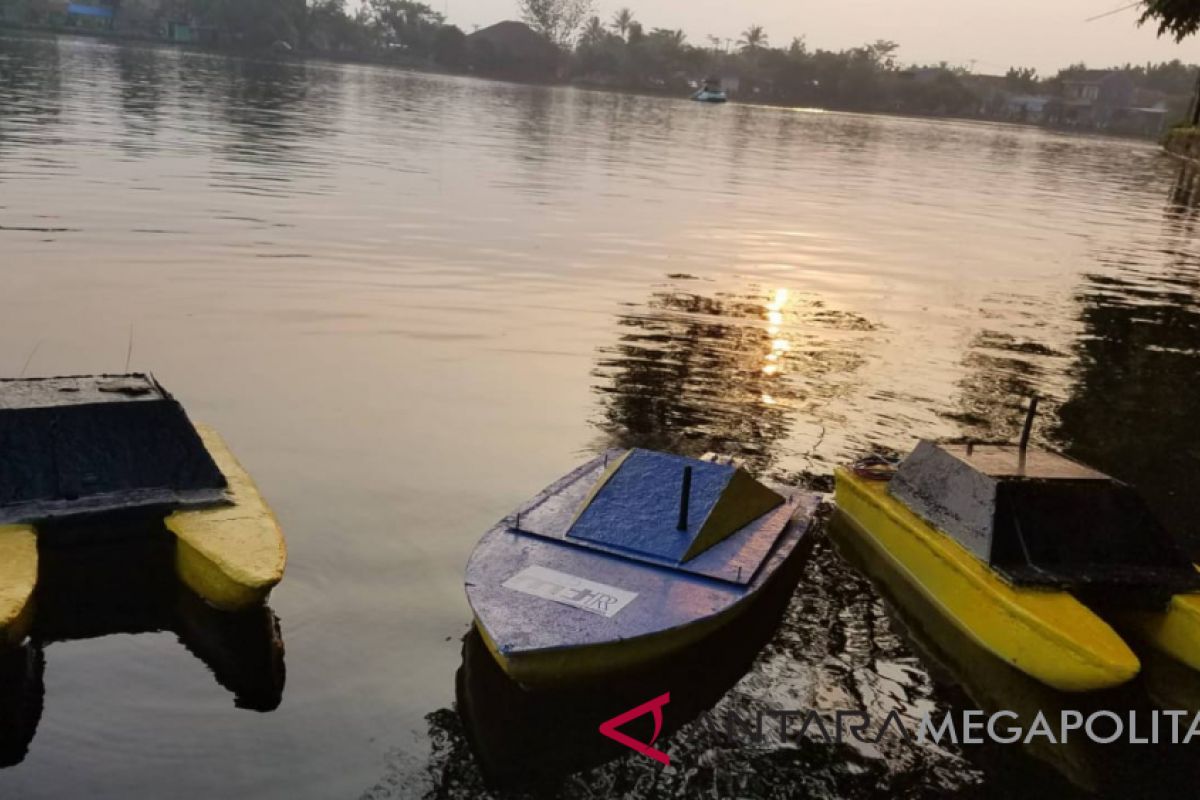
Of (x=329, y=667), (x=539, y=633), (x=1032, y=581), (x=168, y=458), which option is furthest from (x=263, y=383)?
(x=1032, y=581)

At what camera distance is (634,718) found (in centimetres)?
753

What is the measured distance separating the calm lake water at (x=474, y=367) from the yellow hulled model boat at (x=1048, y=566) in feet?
2.24

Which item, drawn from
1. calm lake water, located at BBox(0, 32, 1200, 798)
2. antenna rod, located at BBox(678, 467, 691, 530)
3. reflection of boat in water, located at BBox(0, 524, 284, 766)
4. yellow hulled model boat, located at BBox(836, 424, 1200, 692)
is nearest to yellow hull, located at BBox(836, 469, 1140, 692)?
yellow hulled model boat, located at BBox(836, 424, 1200, 692)

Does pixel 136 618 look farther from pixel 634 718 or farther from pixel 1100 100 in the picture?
pixel 1100 100

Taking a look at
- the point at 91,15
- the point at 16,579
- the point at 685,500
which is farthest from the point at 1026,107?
the point at 16,579

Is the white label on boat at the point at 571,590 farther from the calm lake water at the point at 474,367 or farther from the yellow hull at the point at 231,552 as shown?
the yellow hull at the point at 231,552

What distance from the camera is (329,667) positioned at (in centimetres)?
793

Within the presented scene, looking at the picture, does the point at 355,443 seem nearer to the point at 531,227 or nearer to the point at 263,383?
the point at 263,383

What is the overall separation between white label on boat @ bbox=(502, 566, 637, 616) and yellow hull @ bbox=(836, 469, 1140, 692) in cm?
304

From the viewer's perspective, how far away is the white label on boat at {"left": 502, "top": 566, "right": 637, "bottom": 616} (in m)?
7.73

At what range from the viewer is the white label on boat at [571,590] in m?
7.73

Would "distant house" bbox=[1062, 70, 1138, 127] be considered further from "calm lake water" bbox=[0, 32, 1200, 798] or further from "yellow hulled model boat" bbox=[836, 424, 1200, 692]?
"yellow hulled model boat" bbox=[836, 424, 1200, 692]

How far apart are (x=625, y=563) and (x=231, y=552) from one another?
3090mm

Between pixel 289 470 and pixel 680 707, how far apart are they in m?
5.54
